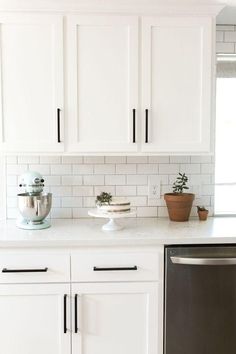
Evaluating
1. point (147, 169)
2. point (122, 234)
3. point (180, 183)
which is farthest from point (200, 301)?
point (147, 169)

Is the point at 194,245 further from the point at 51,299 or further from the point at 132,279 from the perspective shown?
the point at 51,299

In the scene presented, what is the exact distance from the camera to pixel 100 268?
204cm

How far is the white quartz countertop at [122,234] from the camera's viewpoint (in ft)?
6.70

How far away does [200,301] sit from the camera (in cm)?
207

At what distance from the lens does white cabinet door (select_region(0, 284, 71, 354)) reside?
2.04 m

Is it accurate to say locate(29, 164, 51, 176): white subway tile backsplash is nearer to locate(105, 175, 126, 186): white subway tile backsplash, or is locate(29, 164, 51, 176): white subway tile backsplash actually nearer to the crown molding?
locate(105, 175, 126, 186): white subway tile backsplash

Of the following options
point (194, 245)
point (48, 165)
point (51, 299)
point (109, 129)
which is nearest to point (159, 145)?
point (109, 129)

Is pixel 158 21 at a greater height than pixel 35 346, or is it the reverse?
pixel 158 21

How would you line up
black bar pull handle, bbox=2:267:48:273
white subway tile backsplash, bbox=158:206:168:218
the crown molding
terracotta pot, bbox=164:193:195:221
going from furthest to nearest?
white subway tile backsplash, bbox=158:206:168:218
terracotta pot, bbox=164:193:195:221
the crown molding
black bar pull handle, bbox=2:267:48:273

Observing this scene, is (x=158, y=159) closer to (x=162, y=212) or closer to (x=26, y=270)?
(x=162, y=212)

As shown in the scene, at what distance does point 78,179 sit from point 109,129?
1.76ft

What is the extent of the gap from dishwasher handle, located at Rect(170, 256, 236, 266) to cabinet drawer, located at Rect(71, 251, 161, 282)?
111 millimetres

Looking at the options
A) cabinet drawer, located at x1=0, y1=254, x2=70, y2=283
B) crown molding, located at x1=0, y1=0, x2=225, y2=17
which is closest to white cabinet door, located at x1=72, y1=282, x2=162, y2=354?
cabinet drawer, located at x1=0, y1=254, x2=70, y2=283

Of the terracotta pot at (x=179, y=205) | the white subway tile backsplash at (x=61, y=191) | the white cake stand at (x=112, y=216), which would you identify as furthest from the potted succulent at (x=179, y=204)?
the white subway tile backsplash at (x=61, y=191)
